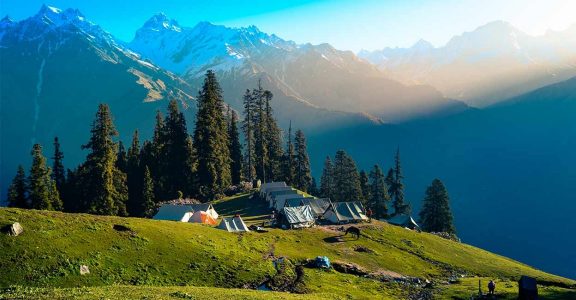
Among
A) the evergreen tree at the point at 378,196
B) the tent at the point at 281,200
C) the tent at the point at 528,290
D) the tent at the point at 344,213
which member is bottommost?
the tent at the point at 528,290

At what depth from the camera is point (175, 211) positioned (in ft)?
221

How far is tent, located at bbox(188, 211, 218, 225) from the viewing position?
6581cm

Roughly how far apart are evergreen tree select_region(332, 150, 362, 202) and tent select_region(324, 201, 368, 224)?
3276 centimetres

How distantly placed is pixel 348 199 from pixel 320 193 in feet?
56.8

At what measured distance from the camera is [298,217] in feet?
218

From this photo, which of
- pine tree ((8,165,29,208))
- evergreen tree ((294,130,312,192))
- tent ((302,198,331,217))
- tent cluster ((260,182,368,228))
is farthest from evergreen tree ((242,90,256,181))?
pine tree ((8,165,29,208))

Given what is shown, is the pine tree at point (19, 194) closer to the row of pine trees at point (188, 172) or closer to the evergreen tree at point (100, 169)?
the row of pine trees at point (188, 172)

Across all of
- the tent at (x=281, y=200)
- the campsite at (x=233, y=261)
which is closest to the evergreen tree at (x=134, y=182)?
the campsite at (x=233, y=261)

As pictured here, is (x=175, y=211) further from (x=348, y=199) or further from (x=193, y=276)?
(x=348, y=199)

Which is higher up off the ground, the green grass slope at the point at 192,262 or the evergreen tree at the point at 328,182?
the evergreen tree at the point at 328,182

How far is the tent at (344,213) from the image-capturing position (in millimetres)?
71500

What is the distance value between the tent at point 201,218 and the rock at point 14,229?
1174 inches

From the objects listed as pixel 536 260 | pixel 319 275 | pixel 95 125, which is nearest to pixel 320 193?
pixel 95 125

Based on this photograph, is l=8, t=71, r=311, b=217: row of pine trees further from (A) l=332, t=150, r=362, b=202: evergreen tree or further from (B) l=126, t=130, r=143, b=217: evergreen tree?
(A) l=332, t=150, r=362, b=202: evergreen tree
